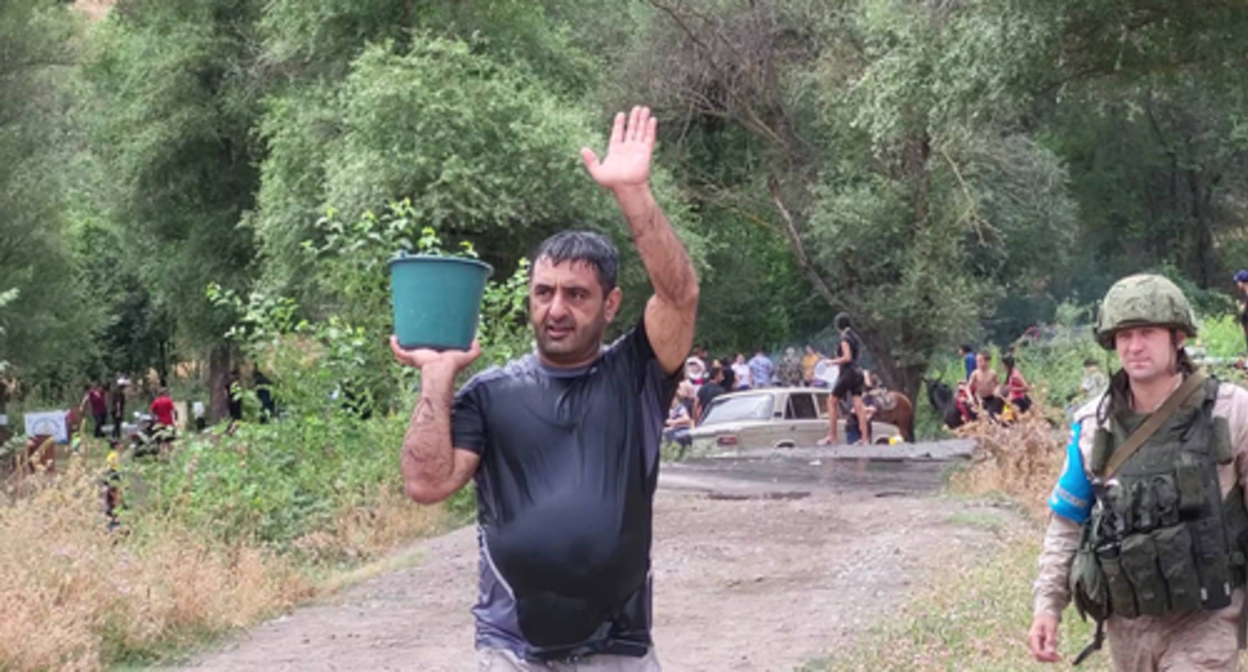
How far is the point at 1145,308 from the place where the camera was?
188 inches

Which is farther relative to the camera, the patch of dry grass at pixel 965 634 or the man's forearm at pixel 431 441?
the patch of dry grass at pixel 965 634

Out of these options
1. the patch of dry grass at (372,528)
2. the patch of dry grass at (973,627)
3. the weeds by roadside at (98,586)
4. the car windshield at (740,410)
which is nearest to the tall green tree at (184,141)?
the car windshield at (740,410)

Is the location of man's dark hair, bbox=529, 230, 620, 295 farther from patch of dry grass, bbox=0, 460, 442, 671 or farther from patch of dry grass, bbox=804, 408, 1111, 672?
patch of dry grass, bbox=0, 460, 442, 671

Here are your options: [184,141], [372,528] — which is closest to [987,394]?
[372,528]

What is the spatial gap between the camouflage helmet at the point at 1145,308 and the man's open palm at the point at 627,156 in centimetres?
146

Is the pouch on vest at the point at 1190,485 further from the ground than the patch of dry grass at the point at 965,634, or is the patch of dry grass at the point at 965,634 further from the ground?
the pouch on vest at the point at 1190,485

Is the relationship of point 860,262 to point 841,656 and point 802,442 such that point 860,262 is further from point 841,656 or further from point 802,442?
point 841,656

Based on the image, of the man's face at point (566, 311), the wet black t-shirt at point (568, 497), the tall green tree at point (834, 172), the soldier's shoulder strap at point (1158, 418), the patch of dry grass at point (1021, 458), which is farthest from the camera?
the tall green tree at point (834, 172)

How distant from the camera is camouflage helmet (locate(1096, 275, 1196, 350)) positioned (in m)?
4.77

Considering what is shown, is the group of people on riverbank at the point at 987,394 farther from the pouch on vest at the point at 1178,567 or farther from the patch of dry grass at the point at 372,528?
the pouch on vest at the point at 1178,567

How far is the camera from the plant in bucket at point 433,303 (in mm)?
4320

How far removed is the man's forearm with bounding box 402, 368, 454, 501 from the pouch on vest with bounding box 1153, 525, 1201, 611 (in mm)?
1980

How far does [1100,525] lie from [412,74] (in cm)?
2400

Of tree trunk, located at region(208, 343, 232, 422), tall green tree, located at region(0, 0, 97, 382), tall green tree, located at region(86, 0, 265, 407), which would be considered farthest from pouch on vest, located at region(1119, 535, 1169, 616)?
tree trunk, located at region(208, 343, 232, 422)
